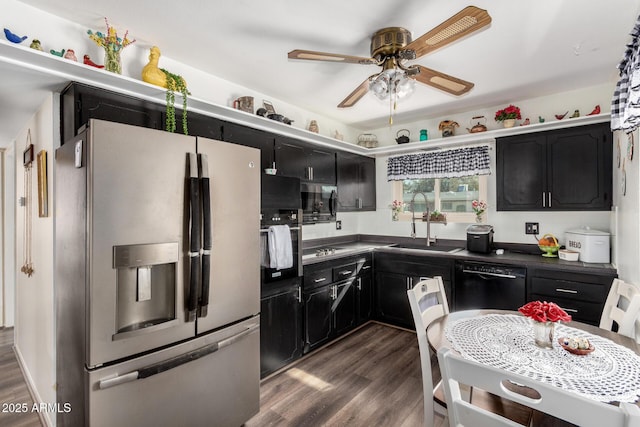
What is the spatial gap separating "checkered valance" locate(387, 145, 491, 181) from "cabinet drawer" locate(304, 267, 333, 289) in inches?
71.5

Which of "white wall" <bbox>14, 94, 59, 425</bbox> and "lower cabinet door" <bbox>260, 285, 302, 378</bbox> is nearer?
"white wall" <bbox>14, 94, 59, 425</bbox>

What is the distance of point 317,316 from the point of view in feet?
10.2

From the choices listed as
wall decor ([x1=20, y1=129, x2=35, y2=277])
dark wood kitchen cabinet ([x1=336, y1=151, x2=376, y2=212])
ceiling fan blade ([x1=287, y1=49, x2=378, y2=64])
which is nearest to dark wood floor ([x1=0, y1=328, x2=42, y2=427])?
wall decor ([x1=20, y1=129, x2=35, y2=277])

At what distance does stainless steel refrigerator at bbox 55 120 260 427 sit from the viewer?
143cm

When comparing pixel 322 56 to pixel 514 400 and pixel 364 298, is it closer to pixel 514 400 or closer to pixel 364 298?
pixel 514 400

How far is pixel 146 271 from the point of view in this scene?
1592mm

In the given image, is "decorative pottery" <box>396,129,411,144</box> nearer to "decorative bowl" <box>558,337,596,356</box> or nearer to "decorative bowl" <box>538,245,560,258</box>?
"decorative bowl" <box>538,245,560,258</box>

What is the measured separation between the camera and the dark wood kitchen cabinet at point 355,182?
3955 mm

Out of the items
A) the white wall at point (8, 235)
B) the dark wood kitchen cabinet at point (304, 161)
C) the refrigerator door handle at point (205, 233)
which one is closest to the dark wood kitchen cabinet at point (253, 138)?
the dark wood kitchen cabinet at point (304, 161)

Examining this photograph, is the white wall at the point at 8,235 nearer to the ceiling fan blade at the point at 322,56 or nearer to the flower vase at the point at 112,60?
the flower vase at the point at 112,60

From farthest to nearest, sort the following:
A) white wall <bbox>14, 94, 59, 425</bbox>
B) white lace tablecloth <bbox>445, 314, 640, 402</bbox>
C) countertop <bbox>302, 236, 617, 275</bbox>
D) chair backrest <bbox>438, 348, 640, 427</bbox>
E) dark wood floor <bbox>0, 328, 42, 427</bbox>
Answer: countertop <bbox>302, 236, 617, 275</bbox> < dark wood floor <bbox>0, 328, 42, 427</bbox> < white wall <bbox>14, 94, 59, 425</bbox> < white lace tablecloth <bbox>445, 314, 640, 402</bbox> < chair backrest <bbox>438, 348, 640, 427</bbox>

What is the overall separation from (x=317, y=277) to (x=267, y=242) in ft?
2.52

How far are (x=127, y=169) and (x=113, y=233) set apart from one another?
306 mm

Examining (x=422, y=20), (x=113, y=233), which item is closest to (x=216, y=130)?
(x=113, y=233)
